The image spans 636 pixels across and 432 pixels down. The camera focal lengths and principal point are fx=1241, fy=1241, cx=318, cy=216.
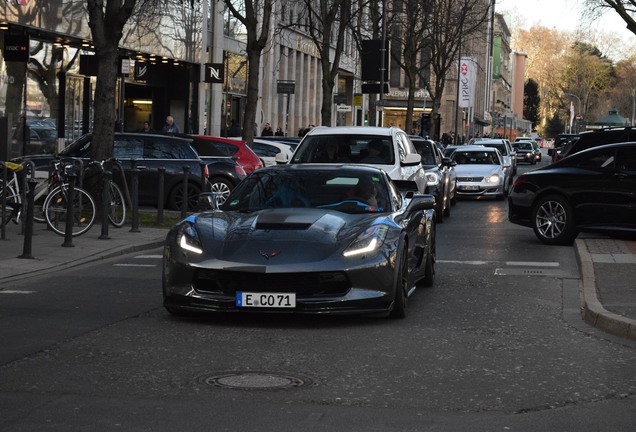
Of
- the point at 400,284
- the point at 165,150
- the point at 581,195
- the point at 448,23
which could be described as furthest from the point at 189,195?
the point at 448,23

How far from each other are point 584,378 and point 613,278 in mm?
5528

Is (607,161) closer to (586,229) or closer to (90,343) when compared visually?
(586,229)

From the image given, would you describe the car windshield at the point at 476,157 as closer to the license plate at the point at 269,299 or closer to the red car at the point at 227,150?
the red car at the point at 227,150

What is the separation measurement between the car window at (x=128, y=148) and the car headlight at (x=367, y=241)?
47.6ft

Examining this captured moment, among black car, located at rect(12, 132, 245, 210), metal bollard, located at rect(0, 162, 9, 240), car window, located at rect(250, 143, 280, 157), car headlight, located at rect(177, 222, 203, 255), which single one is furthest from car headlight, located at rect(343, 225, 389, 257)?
car window, located at rect(250, 143, 280, 157)

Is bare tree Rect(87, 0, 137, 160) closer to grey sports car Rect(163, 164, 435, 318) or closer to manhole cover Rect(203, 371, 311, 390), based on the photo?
grey sports car Rect(163, 164, 435, 318)

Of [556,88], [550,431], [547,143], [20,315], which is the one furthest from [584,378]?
[556,88]

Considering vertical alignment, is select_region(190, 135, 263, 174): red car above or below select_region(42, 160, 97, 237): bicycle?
above

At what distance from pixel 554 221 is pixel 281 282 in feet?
34.5

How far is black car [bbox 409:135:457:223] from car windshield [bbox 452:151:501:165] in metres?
6.63

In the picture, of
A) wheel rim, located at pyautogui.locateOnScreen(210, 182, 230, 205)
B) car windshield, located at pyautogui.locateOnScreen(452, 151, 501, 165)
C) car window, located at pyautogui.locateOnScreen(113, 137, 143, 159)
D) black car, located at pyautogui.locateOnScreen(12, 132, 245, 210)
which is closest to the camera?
black car, located at pyautogui.locateOnScreen(12, 132, 245, 210)

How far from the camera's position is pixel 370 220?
10.6 meters

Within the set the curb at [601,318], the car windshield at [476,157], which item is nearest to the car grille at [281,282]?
the curb at [601,318]

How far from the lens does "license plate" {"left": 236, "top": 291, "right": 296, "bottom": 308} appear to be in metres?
9.66
